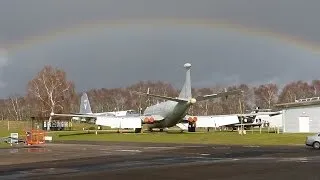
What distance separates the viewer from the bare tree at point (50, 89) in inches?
4936

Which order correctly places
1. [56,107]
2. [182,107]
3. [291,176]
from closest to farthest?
[291,176] → [182,107] → [56,107]

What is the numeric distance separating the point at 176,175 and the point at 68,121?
118 m

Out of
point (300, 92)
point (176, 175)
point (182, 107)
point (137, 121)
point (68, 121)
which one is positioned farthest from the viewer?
point (300, 92)

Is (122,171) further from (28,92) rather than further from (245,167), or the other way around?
(28,92)

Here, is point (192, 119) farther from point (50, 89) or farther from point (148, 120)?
point (50, 89)

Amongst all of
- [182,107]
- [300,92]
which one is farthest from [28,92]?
[300,92]

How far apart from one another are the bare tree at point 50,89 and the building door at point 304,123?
6660 cm

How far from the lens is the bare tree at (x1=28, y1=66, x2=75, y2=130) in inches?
4936

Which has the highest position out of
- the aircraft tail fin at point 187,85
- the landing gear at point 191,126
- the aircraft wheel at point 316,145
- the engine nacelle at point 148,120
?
the aircraft tail fin at point 187,85

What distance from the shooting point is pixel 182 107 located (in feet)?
239

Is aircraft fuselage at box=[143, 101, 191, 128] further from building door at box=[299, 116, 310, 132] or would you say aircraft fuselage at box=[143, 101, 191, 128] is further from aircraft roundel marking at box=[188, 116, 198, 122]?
building door at box=[299, 116, 310, 132]

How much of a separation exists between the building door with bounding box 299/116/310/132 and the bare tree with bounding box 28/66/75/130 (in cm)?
6660

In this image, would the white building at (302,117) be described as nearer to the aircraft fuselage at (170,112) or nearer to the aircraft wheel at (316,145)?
the aircraft fuselage at (170,112)

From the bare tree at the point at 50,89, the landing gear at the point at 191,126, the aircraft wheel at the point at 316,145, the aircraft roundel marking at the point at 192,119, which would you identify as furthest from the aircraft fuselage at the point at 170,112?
the bare tree at the point at 50,89
